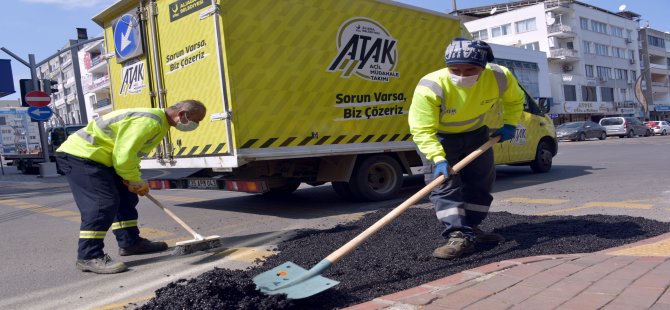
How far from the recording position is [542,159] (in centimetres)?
1073

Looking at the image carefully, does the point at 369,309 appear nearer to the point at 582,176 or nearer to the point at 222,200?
the point at 222,200

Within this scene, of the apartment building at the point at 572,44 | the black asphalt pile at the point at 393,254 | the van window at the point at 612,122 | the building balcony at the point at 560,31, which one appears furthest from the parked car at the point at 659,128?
the black asphalt pile at the point at 393,254

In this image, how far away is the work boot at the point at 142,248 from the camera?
16.2ft

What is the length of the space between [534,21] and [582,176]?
2052 inches

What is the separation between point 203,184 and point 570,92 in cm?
5652

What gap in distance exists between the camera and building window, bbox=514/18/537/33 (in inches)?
2242

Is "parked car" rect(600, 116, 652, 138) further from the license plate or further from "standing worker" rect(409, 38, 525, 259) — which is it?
"standing worker" rect(409, 38, 525, 259)

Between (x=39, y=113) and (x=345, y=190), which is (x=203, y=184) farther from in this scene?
(x=39, y=113)

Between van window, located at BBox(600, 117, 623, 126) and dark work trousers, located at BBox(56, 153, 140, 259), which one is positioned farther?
van window, located at BBox(600, 117, 623, 126)

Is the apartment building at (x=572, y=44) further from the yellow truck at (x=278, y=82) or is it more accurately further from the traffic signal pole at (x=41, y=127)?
the yellow truck at (x=278, y=82)

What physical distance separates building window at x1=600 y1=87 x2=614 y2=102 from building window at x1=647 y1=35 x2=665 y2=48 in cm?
1552

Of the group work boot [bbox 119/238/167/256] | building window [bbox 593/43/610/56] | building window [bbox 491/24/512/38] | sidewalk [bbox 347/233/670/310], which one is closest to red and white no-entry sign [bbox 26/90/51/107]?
work boot [bbox 119/238/167/256]

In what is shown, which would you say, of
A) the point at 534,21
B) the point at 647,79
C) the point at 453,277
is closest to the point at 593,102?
the point at 534,21

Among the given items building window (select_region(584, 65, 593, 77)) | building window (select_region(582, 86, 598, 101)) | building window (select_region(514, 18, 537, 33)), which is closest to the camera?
building window (select_region(514, 18, 537, 33))
